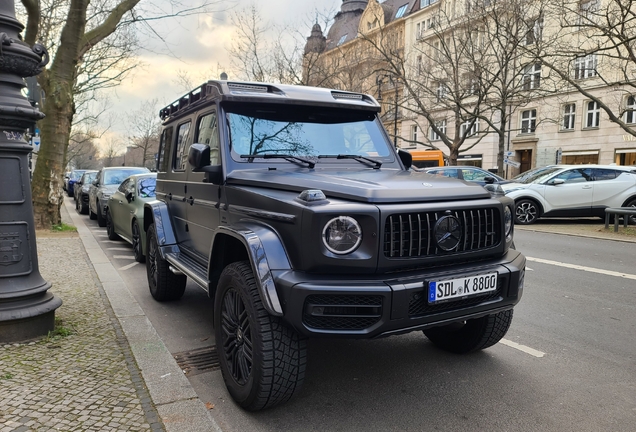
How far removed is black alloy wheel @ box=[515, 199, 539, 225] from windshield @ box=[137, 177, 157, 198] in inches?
404

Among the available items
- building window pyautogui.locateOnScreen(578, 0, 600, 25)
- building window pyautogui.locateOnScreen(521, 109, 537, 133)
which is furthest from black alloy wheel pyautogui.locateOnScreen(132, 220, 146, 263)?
building window pyautogui.locateOnScreen(521, 109, 537, 133)

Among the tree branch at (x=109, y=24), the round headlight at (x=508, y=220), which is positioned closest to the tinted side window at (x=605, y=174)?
the round headlight at (x=508, y=220)

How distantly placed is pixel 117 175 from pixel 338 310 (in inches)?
514

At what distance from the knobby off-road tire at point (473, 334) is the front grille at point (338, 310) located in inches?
56.1

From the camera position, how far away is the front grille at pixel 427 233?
9.43 feet

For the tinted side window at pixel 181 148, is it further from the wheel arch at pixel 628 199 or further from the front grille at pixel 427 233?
the wheel arch at pixel 628 199

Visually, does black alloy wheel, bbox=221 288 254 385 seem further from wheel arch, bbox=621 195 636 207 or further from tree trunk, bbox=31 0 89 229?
wheel arch, bbox=621 195 636 207

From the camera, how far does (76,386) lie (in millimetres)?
3283

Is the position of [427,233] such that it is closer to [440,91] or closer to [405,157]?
[405,157]

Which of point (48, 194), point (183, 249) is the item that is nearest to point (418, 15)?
point (48, 194)

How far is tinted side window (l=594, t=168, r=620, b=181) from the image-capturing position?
1405 centimetres

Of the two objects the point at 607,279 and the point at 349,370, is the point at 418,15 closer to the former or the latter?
the point at 607,279

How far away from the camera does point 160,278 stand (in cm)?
550

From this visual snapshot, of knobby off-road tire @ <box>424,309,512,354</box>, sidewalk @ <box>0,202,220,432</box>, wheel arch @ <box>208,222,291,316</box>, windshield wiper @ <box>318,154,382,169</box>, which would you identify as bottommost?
sidewalk @ <box>0,202,220,432</box>
